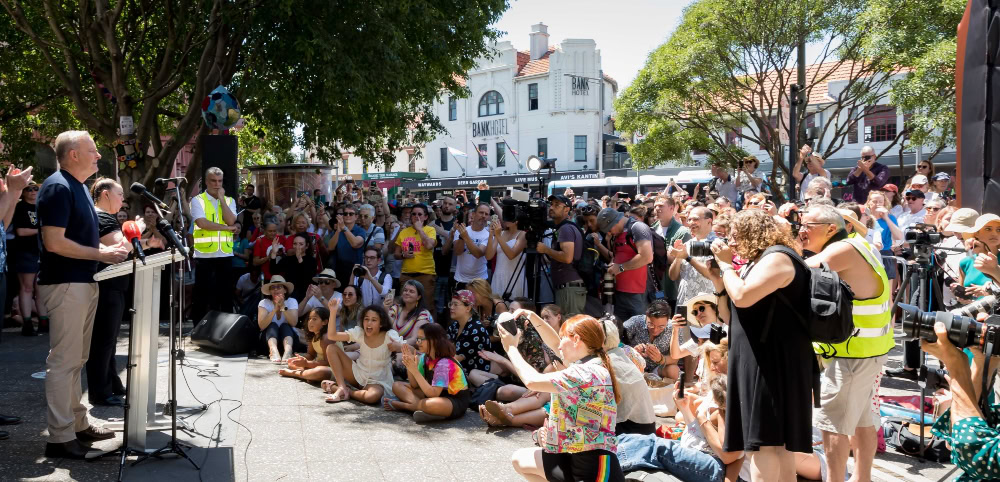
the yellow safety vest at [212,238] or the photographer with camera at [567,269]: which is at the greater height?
the yellow safety vest at [212,238]

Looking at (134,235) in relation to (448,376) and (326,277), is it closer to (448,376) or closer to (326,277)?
(448,376)

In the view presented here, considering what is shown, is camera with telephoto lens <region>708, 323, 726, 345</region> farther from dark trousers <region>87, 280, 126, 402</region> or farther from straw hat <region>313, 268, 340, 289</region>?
straw hat <region>313, 268, 340, 289</region>

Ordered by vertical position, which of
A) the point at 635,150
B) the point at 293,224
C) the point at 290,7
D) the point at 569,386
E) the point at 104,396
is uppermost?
the point at 290,7

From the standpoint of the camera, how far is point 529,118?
1939 inches

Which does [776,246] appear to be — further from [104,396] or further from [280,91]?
[280,91]

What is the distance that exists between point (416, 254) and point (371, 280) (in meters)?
0.80

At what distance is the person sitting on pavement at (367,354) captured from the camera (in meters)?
7.09

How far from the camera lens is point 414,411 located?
21.4ft

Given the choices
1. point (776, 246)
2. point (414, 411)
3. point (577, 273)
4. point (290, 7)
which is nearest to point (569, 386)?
point (776, 246)

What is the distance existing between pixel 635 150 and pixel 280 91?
12.1 metres

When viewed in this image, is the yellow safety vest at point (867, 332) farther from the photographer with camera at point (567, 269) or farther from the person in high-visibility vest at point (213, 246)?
the person in high-visibility vest at point (213, 246)

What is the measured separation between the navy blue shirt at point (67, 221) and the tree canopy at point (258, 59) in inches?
240

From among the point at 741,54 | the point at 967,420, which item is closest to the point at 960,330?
the point at 967,420

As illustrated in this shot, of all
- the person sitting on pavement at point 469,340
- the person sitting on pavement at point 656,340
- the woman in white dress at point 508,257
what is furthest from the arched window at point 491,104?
the person sitting on pavement at point 656,340
